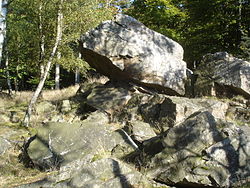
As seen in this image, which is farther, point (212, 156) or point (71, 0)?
point (71, 0)

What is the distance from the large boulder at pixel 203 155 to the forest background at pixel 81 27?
23.4 feet

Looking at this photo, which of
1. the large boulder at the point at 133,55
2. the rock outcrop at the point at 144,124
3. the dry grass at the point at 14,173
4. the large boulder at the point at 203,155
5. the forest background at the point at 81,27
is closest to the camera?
the large boulder at the point at 203,155

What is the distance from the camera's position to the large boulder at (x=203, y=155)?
4663mm

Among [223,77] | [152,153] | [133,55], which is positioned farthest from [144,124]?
[223,77]

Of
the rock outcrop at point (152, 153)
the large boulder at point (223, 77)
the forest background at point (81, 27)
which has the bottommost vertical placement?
the rock outcrop at point (152, 153)

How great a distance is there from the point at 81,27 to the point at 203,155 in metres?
9.51

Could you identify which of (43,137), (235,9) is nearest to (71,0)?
(43,137)

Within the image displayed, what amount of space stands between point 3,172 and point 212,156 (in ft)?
16.2

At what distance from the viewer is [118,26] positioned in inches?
440

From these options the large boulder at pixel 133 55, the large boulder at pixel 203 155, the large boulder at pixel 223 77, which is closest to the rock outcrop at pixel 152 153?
the large boulder at pixel 203 155

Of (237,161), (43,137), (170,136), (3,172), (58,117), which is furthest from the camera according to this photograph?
(58,117)

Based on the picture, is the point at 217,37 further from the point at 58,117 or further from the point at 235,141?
the point at 235,141

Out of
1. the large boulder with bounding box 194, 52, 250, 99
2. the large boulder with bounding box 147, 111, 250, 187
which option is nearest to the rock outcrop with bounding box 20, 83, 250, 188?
the large boulder with bounding box 147, 111, 250, 187

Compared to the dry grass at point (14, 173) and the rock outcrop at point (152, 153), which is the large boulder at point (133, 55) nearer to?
the rock outcrop at point (152, 153)
